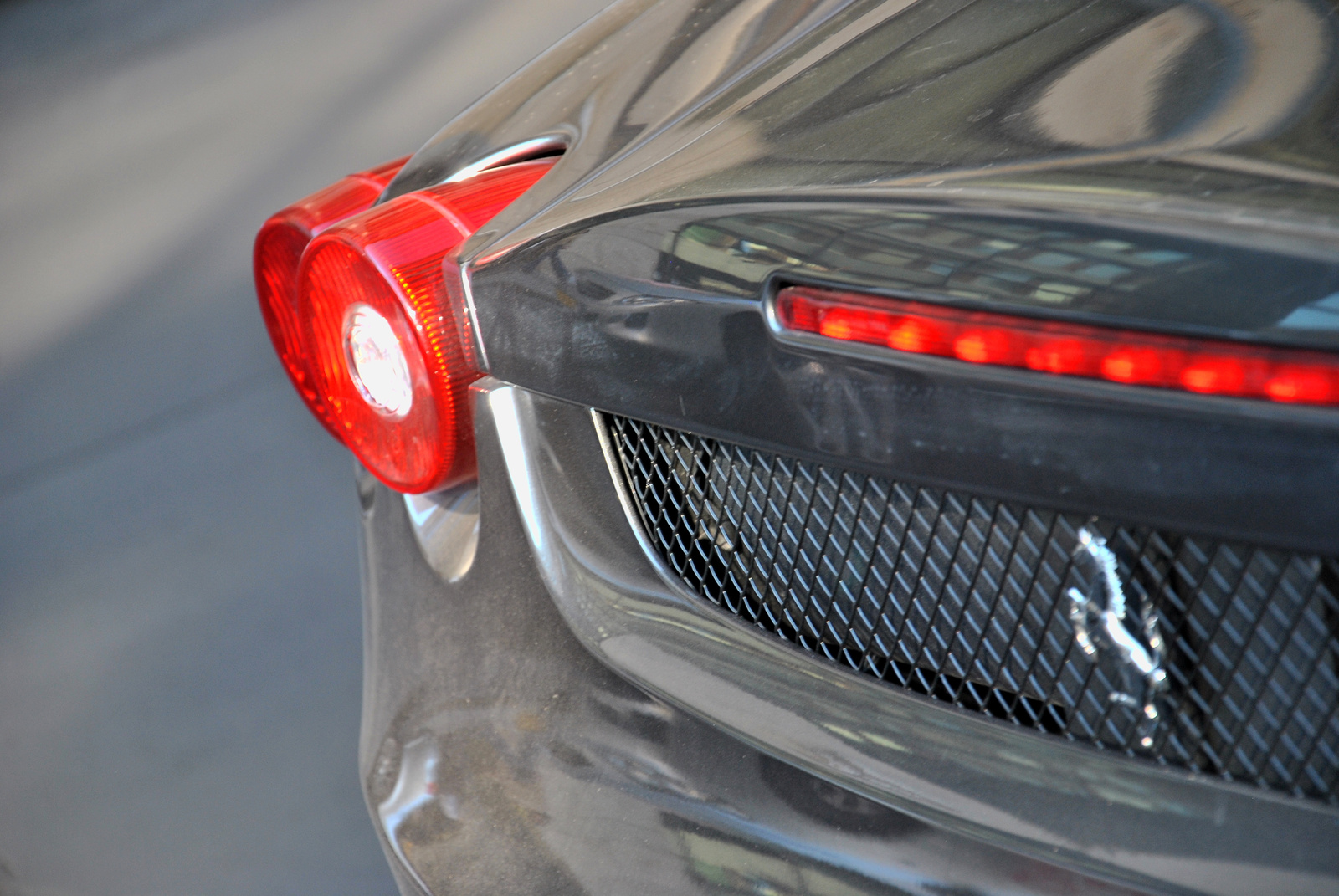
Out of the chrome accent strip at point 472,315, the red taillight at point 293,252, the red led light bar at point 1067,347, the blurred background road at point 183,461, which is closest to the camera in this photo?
the red led light bar at point 1067,347

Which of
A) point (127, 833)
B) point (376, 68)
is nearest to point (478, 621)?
point (127, 833)

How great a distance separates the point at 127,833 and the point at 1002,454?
1592mm

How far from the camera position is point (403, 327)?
0.85m

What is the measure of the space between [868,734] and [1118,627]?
162mm

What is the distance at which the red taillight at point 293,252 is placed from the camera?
991 mm

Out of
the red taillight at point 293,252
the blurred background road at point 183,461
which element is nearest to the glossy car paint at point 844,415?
the red taillight at point 293,252

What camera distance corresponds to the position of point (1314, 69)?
2.06ft

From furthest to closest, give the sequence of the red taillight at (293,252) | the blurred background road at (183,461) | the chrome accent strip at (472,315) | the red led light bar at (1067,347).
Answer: the blurred background road at (183,461)
the red taillight at (293,252)
the chrome accent strip at (472,315)
the red led light bar at (1067,347)

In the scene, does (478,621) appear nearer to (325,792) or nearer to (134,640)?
(325,792)

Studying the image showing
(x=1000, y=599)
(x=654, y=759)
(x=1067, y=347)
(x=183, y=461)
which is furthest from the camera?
(x=183, y=461)

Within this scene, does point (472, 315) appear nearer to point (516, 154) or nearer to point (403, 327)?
point (403, 327)

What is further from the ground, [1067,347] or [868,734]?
[1067,347]

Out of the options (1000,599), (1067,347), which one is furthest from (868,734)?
(1067,347)

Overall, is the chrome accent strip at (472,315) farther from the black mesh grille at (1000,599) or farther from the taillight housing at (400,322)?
the black mesh grille at (1000,599)
